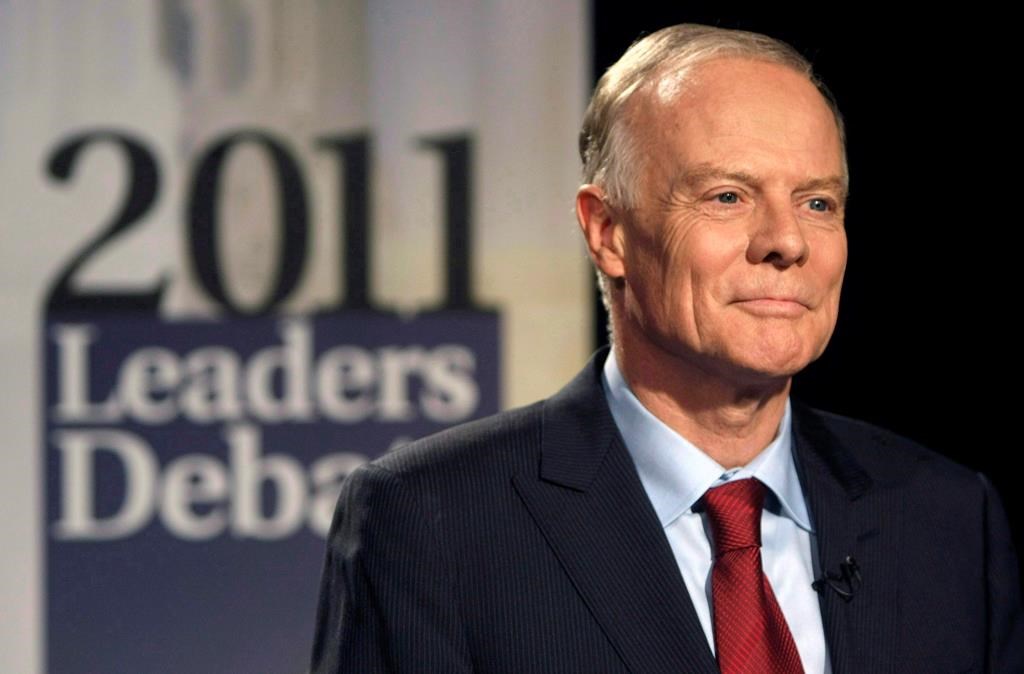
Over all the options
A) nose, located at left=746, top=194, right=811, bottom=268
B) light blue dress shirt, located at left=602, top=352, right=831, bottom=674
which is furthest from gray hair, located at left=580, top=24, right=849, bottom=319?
light blue dress shirt, located at left=602, top=352, right=831, bottom=674

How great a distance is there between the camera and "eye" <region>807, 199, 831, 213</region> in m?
1.79

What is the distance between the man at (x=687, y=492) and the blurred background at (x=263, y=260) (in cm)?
155

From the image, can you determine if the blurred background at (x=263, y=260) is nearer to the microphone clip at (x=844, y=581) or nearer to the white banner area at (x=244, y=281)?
the white banner area at (x=244, y=281)

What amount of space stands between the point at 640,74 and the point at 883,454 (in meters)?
0.59

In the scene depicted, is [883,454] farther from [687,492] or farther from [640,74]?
[640,74]

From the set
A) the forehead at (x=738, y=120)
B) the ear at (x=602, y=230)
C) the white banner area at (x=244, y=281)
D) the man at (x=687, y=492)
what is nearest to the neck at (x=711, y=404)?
the man at (x=687, y=492)

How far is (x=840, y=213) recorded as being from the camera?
1.83 metres

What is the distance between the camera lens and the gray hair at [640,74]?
1.85m

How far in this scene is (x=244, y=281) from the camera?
3.48 m

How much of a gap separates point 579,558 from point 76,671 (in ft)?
6.70

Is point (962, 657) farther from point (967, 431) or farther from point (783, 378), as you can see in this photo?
point (967, 431)

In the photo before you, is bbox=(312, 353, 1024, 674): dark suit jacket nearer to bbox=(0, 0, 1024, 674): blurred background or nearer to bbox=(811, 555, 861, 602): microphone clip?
bbox=(811, 555, 861, 602): microphone clip

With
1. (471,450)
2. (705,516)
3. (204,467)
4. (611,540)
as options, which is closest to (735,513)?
(705,516)

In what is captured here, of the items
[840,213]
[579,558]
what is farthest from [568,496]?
[840,213]
